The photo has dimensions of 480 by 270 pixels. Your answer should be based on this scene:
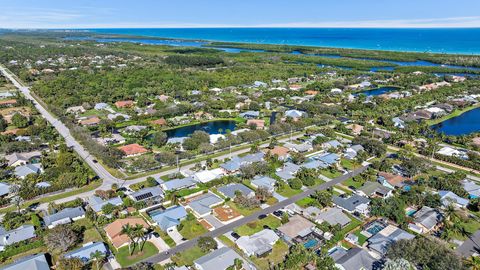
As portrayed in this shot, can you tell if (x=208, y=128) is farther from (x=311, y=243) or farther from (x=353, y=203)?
(x=311, y=243)

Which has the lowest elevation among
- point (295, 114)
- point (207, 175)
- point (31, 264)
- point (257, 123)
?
point (207, 175)

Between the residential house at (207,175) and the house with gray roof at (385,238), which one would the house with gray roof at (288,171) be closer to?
the residential house at (207,175)

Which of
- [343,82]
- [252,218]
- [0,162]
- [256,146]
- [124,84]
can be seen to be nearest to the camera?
[252,218]

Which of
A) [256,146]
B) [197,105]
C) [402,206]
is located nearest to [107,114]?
[197,105]

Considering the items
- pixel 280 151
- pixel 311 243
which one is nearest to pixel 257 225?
pixel 311 243

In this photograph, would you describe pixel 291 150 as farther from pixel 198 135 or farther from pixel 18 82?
pixel 18 82

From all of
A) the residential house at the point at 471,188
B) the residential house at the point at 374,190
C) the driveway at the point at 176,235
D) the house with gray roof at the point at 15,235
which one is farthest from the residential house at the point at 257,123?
the house with gray roof at the point at 15,235

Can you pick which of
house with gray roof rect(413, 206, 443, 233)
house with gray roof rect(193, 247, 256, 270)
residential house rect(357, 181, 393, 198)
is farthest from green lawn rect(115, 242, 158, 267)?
house with gray roof rect(413, 206, 443, 233)
